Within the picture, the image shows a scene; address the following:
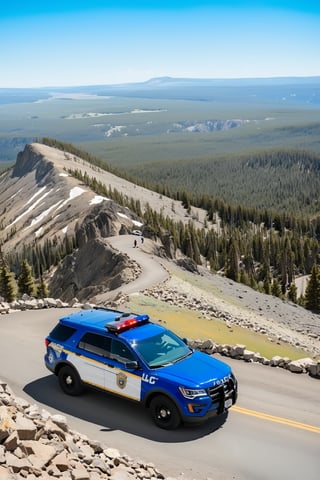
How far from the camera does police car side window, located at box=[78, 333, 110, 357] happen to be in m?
15.5

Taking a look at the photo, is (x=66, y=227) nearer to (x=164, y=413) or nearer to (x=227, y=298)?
(x=227, y=298)

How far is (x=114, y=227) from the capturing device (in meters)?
86.9

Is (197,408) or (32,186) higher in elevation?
(197,408)

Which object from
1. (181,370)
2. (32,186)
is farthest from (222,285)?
(32,186)

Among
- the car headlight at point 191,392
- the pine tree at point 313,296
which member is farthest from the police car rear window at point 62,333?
the pine tree at point 313,296

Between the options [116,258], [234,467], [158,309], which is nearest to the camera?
[234,467]

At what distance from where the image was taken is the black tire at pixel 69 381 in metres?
16.1

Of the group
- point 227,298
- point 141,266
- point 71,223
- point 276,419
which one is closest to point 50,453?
point 276,419

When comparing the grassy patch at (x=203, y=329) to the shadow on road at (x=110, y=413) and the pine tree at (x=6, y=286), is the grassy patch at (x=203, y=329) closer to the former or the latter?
the shadow on road at (x=110, y=413)

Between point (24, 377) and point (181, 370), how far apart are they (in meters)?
6.06

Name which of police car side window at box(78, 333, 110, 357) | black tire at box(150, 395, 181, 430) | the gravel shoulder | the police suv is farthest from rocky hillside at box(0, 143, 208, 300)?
black tire at box(150, 395, 181, 430)

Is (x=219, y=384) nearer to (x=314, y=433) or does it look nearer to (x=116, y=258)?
(x=314, y=433)

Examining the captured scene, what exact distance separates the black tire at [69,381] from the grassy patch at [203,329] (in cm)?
1407

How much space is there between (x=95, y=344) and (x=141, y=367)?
186 cm
